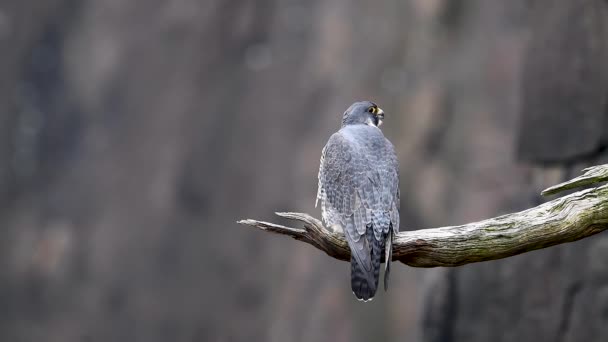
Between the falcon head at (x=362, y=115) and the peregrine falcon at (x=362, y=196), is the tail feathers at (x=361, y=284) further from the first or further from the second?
the falcon head at (x=362, y=115)

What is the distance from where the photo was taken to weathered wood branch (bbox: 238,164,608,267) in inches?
176

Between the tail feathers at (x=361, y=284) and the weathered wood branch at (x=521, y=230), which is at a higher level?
the weathered wood branch at (x=521, y=230)

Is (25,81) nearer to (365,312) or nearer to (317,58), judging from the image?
(317,58)

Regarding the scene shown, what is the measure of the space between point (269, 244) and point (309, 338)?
46.5 inches

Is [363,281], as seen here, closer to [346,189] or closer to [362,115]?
[346,189]

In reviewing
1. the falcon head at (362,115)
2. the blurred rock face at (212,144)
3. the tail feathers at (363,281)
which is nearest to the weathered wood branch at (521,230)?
the tail feathers at (363,281)

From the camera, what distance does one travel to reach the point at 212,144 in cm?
1065

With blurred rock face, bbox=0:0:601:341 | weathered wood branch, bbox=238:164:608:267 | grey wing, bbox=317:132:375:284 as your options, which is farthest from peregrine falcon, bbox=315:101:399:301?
blurred rock face, bbox=0:0:601:341

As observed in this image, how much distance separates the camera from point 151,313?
35.1ft

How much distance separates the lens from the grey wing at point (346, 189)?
4938mm

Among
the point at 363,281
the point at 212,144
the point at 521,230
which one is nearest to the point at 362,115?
the point at 363,281

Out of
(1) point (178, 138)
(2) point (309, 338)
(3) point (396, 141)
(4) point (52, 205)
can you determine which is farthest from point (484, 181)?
(4) point (52, 205)

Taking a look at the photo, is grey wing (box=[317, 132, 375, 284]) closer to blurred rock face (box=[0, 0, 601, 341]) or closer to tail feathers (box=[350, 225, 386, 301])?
tail feathers (box=[350, 225, 386, 301])

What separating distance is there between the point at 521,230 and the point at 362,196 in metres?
1.00
